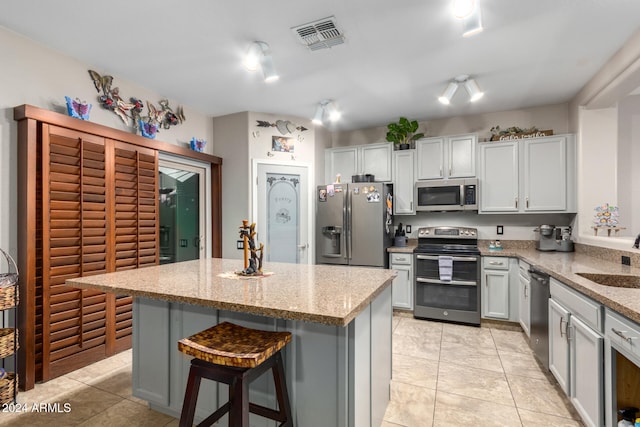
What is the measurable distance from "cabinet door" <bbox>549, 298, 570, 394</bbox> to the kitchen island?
116 cm

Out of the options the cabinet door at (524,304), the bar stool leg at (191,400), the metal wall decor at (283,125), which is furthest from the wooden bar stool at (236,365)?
the metal wall decor at (283,125)

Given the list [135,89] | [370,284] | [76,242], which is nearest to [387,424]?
[370,284]

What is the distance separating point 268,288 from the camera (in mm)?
1728

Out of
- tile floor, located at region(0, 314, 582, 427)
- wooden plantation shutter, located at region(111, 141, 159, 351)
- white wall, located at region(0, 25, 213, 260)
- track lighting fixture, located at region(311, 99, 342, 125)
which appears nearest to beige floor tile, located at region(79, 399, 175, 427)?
tile floor, located at region(0, 314, 582, 427)

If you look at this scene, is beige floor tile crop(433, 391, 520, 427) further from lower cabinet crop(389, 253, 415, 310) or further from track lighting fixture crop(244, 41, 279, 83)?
track lighting fixture crop(244, 41, 279, 83)

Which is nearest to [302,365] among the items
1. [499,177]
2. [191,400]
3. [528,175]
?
[191,400]

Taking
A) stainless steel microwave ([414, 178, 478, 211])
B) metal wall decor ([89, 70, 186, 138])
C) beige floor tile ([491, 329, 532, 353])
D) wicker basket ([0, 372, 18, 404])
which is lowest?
beige floor tile ([491, 329, 532, 353])

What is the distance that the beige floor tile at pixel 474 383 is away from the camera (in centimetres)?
226

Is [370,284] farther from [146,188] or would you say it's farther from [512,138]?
[512,138]

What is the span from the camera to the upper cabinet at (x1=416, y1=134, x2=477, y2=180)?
13.1ft

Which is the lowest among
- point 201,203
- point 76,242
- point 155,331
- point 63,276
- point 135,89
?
point 155,331

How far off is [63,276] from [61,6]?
6.48 feet

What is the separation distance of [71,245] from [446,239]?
4071mm

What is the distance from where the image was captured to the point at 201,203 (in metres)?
4.18
